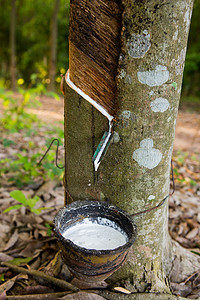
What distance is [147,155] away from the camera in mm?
1362

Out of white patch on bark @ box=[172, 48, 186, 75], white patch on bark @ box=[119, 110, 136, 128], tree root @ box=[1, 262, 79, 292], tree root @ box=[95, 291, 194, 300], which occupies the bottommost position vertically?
tree root @ box=[1, 262, 79, 292]

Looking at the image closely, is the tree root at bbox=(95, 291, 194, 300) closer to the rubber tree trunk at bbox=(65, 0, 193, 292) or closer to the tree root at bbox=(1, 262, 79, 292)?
the rubber tree trunk at bbox=(65, 0, 193, 292)

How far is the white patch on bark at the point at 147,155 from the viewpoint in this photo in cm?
135

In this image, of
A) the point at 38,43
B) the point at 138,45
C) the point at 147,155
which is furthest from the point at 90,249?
the point at 38,43

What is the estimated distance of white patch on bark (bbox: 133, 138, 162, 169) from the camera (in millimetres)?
1347

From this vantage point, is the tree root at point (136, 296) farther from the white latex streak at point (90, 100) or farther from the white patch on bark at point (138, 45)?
the white patch on bark at point (138, 45)

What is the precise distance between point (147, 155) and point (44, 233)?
1.17m

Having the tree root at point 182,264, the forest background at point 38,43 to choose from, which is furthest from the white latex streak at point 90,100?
the forest background at point 38,43

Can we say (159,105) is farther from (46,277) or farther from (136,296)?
(46,277)

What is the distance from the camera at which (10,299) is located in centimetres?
145

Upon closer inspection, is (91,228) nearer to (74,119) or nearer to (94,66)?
(74,119)

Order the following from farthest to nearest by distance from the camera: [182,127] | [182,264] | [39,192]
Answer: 1. [182,127]
2. [39,192]
3. [182,264]

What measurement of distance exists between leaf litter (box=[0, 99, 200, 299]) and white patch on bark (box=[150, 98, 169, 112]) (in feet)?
3.43

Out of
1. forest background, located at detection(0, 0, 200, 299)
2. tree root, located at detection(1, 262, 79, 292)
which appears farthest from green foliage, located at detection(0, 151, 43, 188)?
tree root, located at detection(1, 262, 79, 292)
